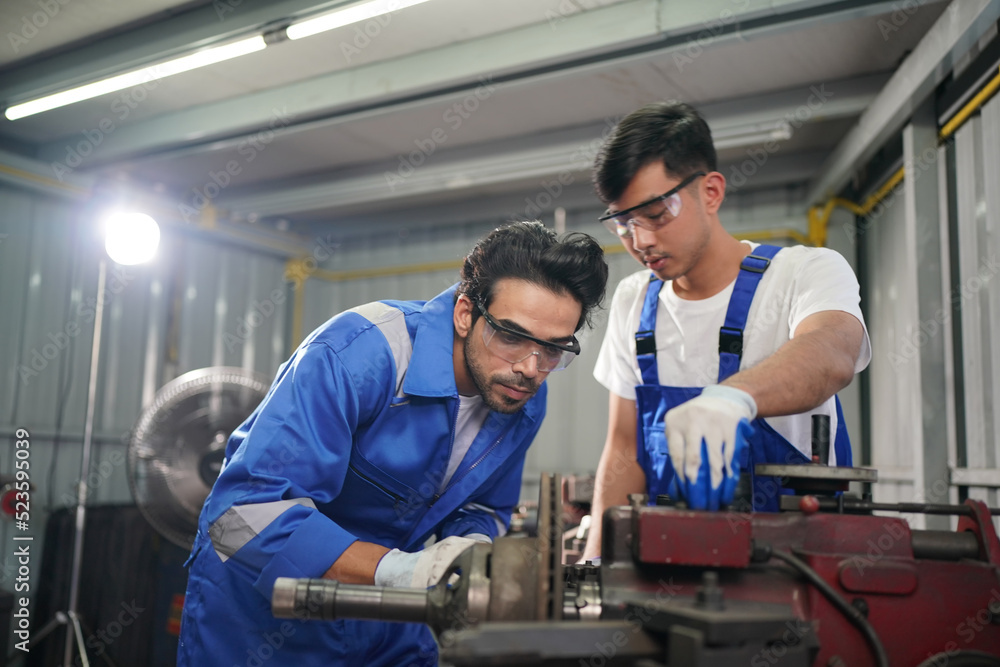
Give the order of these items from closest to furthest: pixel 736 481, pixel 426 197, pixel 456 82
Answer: pixel 736 481, pixel 456 82, pixel 426 197

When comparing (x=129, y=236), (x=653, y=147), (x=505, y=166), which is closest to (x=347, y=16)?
(x=653, y=147)

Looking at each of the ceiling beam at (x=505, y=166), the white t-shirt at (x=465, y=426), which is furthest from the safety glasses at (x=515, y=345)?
the ceiling beam at (x=505, y=166)

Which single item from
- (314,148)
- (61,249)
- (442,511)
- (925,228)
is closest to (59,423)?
(61,249)

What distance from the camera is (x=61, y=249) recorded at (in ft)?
14.4

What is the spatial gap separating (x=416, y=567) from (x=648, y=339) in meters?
0.89

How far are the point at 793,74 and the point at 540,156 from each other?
1.36m

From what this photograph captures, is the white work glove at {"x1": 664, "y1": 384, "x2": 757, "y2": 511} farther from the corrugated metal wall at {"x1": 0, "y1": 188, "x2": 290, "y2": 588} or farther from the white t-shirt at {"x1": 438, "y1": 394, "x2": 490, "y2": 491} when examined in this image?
the corrugated metal wall at {"x1": 0, "y1": 188, "x2": 290, "y2": 588}

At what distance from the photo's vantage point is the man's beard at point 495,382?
1717 millimetres

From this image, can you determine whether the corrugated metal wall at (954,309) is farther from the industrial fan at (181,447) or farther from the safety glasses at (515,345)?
the industrial fan at (181,447)

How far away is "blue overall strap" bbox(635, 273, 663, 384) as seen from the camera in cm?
194

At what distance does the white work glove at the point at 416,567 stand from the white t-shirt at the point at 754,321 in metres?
0.81

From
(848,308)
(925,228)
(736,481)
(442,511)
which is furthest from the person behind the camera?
(925,228)

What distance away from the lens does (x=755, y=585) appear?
1.12 metres

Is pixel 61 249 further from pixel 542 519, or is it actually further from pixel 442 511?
pixel 542 519
